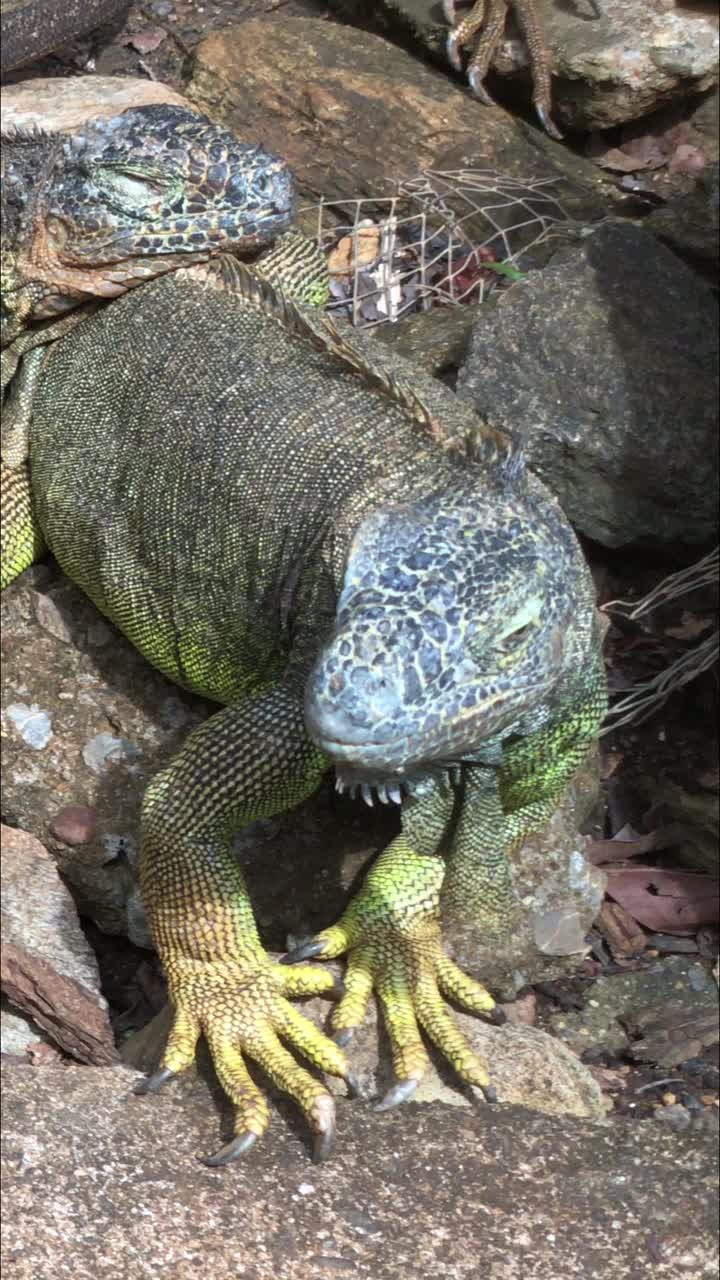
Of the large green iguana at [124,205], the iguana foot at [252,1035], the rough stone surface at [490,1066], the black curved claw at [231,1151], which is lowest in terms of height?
the rough stone surface at [490,1066]

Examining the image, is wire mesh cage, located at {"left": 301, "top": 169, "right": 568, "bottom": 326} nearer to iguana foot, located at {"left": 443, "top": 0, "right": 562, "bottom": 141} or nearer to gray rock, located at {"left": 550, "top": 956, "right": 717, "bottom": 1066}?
iguana foot, located at {"left": 443, "top": 0, "right": 562, "bottom": 141}

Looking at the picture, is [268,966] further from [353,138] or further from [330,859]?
[353,138]

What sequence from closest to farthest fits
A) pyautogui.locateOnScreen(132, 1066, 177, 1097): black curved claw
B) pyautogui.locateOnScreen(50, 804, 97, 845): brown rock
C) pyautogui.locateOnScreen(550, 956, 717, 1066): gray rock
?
pyautogui.locateOnScreen(132, 1066, 177, 1097): black curved claw, pyautogui.locateOnScreen(550, 956, 717, 1066): gray rock, pyautogui.locateOnScreen(50, 804, 97, 845): brown rock

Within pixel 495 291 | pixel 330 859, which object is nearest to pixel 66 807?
pixel 330 859

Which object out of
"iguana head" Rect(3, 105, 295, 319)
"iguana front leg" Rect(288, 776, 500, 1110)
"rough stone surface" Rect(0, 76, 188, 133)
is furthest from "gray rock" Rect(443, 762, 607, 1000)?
"rough stone surface" Rect(0, 76, 188, 133)

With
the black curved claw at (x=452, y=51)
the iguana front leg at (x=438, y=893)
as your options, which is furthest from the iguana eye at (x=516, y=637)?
the black curved claw at (x=452, y=51)

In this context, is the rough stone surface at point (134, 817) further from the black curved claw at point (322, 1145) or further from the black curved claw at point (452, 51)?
the black curved claw at point (452, 51)
